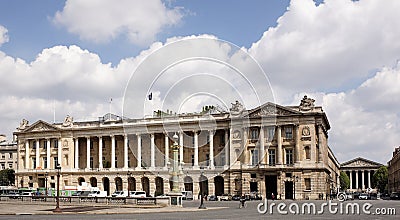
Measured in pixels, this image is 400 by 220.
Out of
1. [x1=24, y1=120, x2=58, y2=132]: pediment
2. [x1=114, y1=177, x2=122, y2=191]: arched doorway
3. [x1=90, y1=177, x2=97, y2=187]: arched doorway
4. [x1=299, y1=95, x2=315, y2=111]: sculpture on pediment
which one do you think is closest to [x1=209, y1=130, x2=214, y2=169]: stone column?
[x1=299, y1=95, x2=315, y2=111]: sculpture on pediment

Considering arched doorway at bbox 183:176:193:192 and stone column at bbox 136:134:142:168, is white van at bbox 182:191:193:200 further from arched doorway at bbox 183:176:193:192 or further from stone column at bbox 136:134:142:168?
stone column at bbox 136:134:142:168

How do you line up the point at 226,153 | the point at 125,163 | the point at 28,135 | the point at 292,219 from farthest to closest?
1. the point at 28,135
2. the point at 125,163
3. the point at 226,153
4. the point at 292,219

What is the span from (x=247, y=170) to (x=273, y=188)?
5834 millimetres

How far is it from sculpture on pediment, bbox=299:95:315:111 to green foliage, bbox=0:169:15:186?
261 ft

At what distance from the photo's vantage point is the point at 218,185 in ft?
378

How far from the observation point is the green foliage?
147625 mm

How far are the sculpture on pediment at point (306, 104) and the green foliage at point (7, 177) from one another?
261 ft

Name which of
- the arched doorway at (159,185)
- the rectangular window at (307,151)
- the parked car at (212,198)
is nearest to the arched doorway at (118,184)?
the arched doorway at (159,185)

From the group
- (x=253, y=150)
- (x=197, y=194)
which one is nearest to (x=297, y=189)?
(x=253, y=150)

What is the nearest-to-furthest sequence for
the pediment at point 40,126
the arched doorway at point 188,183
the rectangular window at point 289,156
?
the rectangular window at point 289,156 < the arched doorway at point 188,183 < the pediment at point 40,126

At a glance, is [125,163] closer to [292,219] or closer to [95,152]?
[95,152]

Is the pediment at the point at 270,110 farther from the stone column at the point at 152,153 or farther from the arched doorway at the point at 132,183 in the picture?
the arched doorway at the point at 132,183

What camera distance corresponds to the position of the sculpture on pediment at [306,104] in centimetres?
10500

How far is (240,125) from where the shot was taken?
4289 inches
